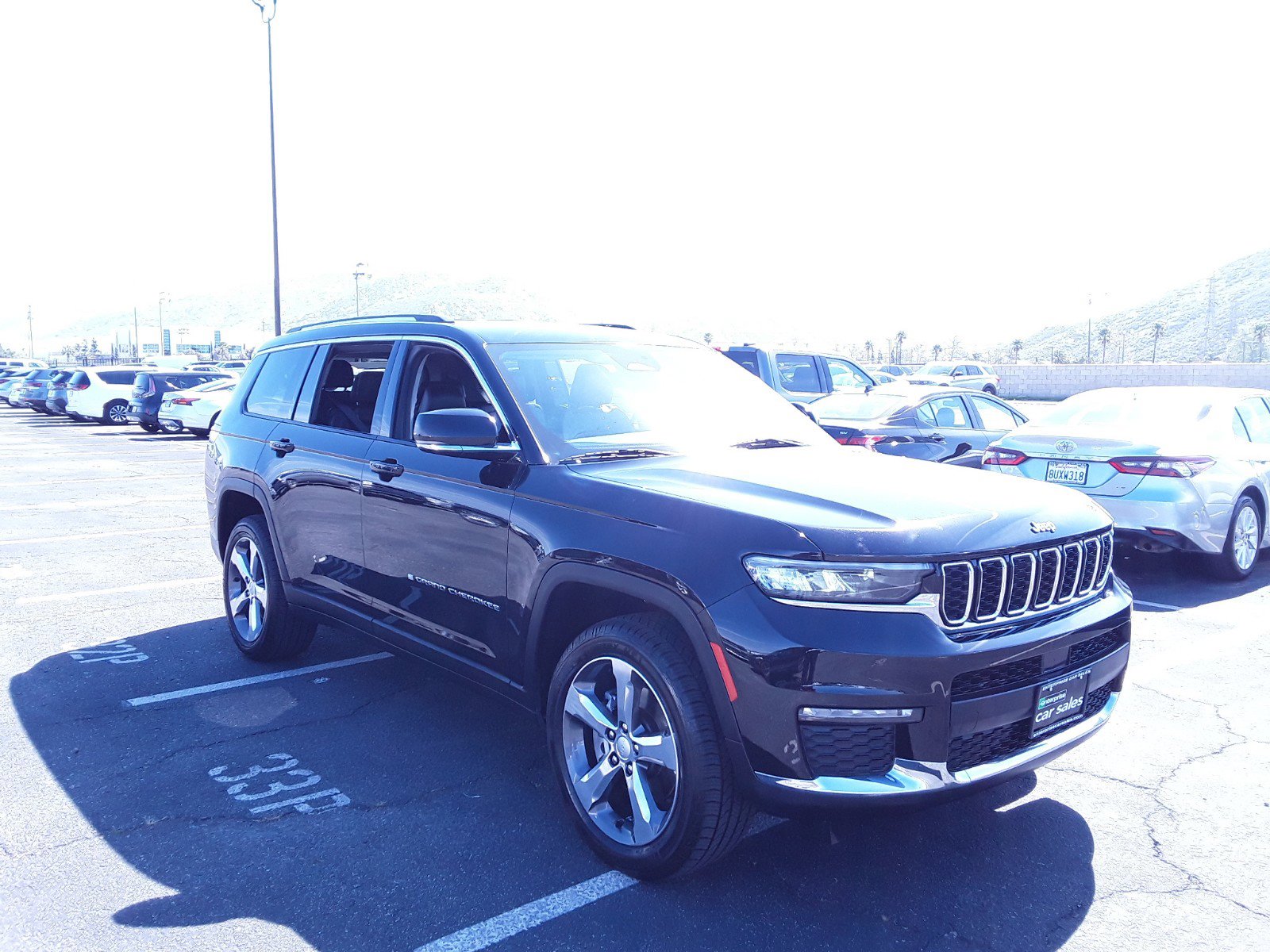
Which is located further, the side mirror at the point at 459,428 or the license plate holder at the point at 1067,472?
the license plate holder at the point at 1067,472

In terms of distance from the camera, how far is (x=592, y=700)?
138 inches

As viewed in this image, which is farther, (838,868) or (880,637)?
(838,868)

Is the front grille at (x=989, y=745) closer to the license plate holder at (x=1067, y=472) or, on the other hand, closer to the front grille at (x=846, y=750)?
the front grille at (x=846, y=750)

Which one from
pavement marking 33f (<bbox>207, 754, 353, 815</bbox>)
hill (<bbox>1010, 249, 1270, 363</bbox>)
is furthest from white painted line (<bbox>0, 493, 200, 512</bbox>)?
hill (<bbox>1010, 249, 1270, 363</bbox>)

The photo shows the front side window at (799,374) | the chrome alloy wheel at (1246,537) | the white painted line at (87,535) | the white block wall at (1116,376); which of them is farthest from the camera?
the white block wall at (1116,376)

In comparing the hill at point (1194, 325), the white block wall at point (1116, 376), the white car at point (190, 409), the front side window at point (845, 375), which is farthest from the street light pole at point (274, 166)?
the hill at point (1194, 325)

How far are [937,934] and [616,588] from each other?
56.7 inches

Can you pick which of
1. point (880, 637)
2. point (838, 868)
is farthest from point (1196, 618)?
point (880, 637)

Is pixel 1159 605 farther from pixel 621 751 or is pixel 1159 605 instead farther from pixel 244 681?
pixel 244 681

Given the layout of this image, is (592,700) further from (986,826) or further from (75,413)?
(75,413)

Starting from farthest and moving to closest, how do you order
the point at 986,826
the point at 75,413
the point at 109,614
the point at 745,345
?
the point at 75,413
the point at 745,345
the point at 109,614
the point at 986,826

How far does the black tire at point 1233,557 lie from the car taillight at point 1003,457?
1.61 metres

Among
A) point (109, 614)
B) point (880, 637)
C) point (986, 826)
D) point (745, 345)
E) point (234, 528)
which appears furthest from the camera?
point (745, 345)

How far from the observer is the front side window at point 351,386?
16.0ft
